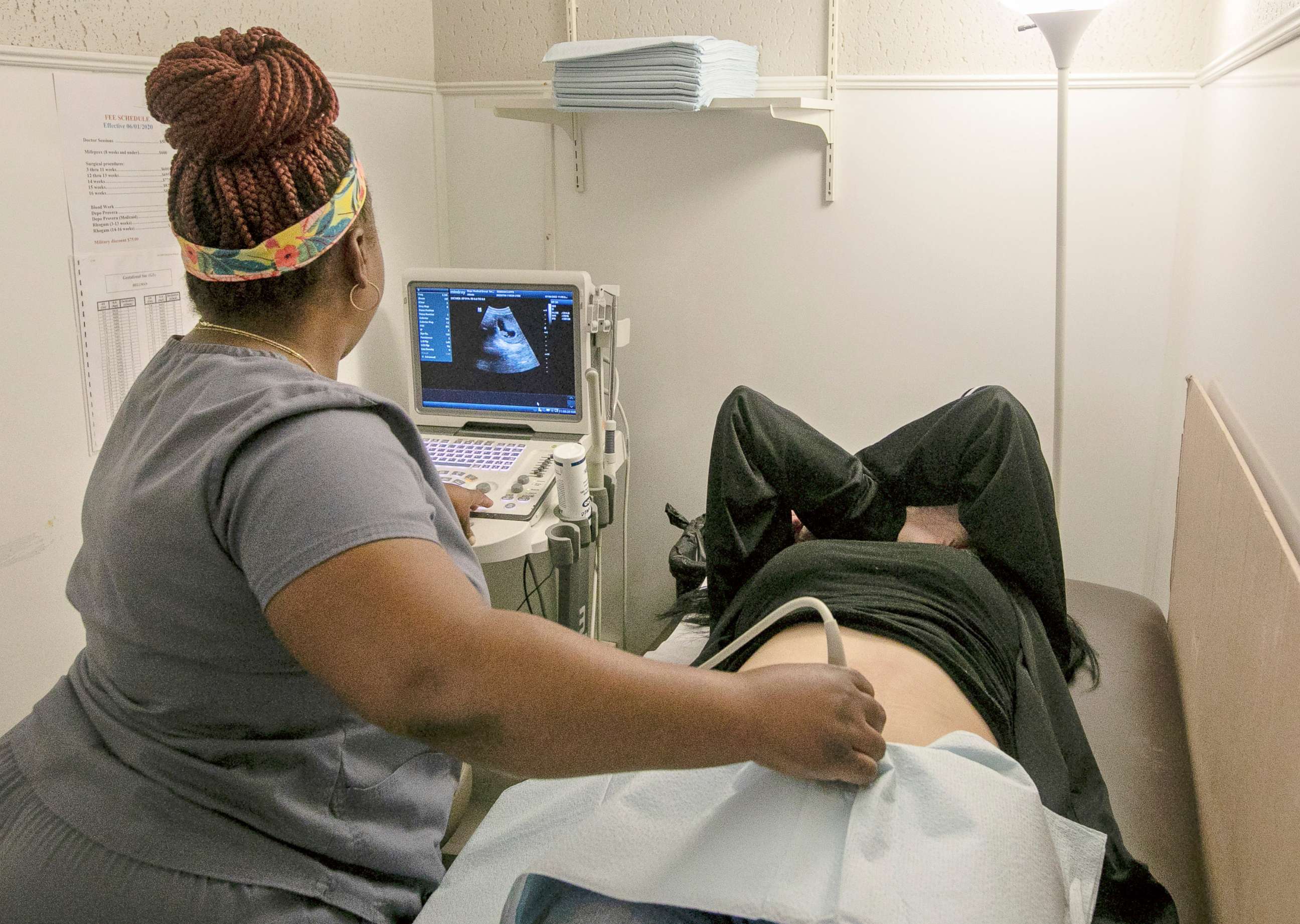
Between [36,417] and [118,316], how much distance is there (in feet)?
0.74

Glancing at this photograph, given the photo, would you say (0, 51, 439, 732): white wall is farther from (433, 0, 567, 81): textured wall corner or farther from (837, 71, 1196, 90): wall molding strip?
(837, 71, 1196, 90): wall molding strip

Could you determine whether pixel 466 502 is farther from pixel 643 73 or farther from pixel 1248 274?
pixel 1248 274

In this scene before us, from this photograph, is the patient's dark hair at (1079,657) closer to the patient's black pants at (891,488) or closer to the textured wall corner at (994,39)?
the patient's black pants at (891,488)

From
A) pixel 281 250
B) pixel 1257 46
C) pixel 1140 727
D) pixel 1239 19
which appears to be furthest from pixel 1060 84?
pixel 281 250

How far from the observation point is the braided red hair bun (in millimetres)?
901

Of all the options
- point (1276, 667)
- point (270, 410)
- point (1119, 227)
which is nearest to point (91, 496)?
point (270, 410)

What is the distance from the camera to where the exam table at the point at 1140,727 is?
1.34 metres

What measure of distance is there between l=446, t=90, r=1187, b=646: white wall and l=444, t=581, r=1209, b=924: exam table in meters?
0.55

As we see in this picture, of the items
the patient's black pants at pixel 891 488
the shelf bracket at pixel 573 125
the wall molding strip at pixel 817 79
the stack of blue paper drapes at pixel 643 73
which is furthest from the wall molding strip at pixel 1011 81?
the patient's black pants at pixel 891 488

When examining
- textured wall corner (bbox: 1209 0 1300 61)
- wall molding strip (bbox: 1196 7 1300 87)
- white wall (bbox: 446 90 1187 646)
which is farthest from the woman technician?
white wall (bbox: 446 90 1187 646)

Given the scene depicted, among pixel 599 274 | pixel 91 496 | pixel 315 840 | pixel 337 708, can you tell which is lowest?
pixel 315 840

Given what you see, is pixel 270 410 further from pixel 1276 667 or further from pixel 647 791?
pixel 1276 667

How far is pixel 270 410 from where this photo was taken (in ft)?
2.56

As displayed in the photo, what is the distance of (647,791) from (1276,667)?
2.03 feet
